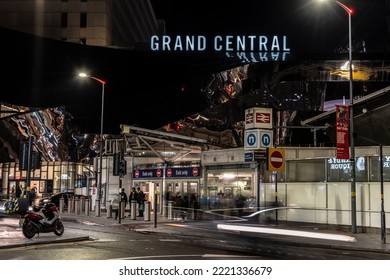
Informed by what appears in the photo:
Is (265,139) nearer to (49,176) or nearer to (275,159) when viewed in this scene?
(275,159)

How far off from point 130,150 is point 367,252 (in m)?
23.7

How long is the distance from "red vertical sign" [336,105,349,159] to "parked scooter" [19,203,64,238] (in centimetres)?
1187

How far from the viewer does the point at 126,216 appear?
30062mm

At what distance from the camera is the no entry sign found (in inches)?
850

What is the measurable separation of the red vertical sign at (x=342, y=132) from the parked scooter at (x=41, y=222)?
11868 millimetres

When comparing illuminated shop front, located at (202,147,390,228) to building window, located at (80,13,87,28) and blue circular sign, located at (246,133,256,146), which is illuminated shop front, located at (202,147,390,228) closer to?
blue circular sign, located at (246,133,256,146)

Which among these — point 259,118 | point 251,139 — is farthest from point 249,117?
point 251,139

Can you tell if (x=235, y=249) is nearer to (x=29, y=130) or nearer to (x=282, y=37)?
(x=282, y=37)

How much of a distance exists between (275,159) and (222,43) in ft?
96.8

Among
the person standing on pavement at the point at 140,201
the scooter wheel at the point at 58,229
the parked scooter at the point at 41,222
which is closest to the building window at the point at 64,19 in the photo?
the person standing on pavement at the point at 140,201

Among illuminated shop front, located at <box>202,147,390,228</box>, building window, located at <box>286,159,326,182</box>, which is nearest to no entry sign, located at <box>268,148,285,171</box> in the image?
illuminated shop front, located at <box>202,147,390,228</box>

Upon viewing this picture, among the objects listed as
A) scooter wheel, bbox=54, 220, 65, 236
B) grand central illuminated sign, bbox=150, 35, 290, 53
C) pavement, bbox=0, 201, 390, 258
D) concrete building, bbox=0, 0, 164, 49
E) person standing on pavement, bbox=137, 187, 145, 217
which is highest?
concrete building, bbox=0, 0, 164, 49

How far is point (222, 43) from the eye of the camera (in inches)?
1939
